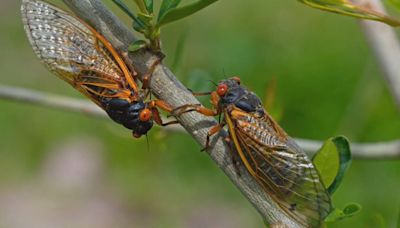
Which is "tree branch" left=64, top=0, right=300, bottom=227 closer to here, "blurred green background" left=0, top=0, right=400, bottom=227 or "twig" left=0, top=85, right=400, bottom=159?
"twig" left=0, top=85, right=400, bottom=159

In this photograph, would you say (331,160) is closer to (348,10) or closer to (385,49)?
(348,10)

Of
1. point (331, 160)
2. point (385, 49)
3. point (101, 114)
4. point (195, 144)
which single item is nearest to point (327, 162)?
point (331, 160)

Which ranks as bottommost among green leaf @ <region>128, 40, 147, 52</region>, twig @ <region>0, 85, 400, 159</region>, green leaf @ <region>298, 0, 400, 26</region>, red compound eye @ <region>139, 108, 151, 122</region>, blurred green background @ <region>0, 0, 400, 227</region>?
blurred green background @ <region>0, 0, 400, 227</region>

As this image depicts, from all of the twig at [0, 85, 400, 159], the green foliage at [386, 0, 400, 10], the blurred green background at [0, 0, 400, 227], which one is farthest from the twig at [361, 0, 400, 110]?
the blurred green background at [0, 0, 400, 227]

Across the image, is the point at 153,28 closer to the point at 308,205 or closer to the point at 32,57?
the point at 308,205

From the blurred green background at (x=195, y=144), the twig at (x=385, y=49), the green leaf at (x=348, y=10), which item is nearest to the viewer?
the green leaf at (x=348, y=10)

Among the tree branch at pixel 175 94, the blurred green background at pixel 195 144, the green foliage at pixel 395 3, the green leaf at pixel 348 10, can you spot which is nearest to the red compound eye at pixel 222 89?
the tree branch at pixel 175 94

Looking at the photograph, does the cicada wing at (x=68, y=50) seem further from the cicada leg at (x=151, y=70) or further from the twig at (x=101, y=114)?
the twig at (x=101, y=114)
